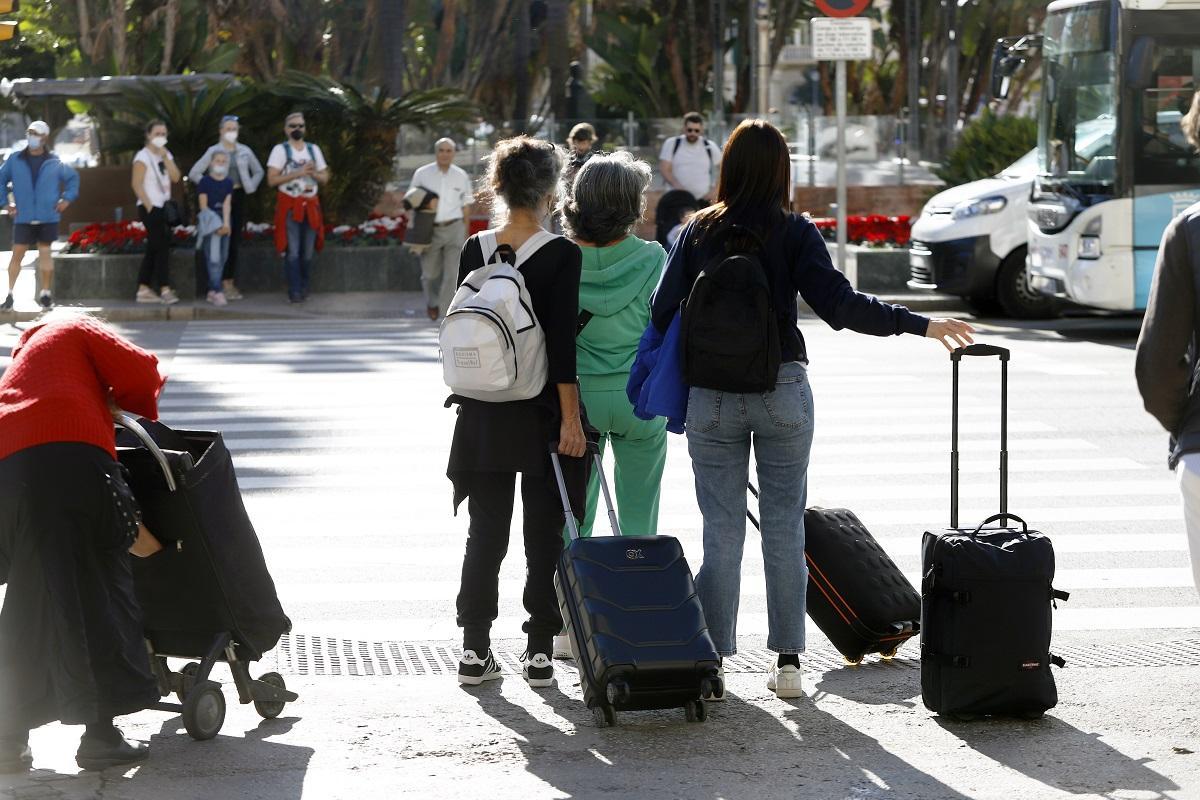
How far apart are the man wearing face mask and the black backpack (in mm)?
14167

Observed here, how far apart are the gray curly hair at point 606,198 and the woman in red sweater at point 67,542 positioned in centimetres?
159

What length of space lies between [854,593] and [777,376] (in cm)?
94

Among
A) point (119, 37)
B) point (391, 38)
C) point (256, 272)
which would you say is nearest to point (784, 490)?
point (256, 272)

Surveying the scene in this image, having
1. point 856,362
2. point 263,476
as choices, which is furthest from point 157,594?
point 856,362

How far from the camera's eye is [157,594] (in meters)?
5.21

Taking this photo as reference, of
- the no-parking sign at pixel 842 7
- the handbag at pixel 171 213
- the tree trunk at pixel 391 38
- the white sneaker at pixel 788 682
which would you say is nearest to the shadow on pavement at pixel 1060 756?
the white sneaker at pixel 788 682

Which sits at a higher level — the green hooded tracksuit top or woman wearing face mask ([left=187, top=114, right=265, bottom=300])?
woman wearing face mask ([left=187, top=114, right=265, bottom=300])

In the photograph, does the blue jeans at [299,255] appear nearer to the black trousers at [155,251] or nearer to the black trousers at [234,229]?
the black trousers at [234,229]

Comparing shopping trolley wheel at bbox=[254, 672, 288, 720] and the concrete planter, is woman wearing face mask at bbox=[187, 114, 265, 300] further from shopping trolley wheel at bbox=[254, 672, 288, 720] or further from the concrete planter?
shopping trolley wheel at bbox=[254, 672, 288, 720]

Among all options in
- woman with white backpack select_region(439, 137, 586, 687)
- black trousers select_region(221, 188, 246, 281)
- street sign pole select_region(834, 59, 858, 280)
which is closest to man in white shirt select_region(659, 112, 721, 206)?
street sign pole select_region(834, 59, 858, 280)

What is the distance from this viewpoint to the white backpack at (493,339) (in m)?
5.38

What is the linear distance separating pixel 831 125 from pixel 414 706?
2426 centimetres

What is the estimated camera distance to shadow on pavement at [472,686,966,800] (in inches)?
185

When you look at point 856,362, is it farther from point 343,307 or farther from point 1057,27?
point 343,307
